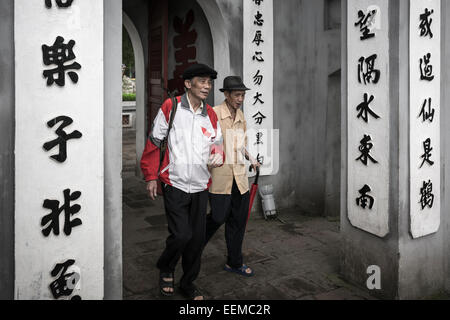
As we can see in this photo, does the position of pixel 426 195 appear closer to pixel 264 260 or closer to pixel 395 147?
pixel 395 147

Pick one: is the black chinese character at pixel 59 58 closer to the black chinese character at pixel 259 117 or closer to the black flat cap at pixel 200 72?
the black flat cap at pixel 200 72

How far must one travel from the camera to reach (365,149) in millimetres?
3531

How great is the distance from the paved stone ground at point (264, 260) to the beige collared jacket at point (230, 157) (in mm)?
870

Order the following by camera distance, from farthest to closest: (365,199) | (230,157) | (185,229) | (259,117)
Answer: (259,117), (230,157), (365,199), (185,229)

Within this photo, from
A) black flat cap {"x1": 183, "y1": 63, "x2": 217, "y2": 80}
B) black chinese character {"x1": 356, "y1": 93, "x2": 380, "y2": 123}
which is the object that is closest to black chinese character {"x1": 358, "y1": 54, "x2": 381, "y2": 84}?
black chinese character {"x1": 356, "y1": 93, "x2": 380, "y2": 123}

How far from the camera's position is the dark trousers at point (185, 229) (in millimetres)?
3193

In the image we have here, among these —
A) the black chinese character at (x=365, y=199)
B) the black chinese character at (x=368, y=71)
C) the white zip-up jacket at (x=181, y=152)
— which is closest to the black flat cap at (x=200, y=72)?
the white zip-up jacket at (x=181, y=152)

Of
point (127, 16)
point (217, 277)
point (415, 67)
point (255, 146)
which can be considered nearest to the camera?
point (415, 67)

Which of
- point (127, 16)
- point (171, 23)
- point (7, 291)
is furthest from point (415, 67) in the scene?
point (127, 16)

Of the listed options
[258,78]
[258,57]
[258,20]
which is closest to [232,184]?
[258,78]

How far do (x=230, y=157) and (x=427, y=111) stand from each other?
5.60 ft

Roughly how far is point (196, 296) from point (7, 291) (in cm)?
155

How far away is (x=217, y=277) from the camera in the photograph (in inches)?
153
